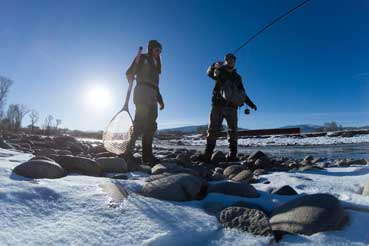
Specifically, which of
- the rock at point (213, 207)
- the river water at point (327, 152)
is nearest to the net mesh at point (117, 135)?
the rock at point (213, 207)

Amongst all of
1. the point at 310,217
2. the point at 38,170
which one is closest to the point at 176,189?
the point at 310,217

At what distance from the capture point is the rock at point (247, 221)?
139cm

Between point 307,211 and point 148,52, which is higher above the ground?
point 148,52

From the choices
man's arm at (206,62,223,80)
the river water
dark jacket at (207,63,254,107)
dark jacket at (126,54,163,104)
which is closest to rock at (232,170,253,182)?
dark jacket at (126,54,163,104)

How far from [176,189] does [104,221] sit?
69 centimetres

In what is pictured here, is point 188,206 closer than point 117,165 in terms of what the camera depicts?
Yes

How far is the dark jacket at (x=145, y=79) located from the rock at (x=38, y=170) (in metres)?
2.16

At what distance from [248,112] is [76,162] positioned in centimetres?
365

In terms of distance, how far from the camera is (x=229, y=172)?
3633mm

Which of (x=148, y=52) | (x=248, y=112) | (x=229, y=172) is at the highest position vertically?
(x=148, y=52)

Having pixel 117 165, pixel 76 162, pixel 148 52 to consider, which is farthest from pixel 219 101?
pixel 76 162

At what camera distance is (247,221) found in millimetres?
1467

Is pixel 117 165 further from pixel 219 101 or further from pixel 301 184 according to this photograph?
pixel 219 101

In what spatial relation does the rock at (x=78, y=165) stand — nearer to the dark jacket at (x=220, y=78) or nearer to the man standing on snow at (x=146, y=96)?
the man standing on snow at (x=146, y=96)
